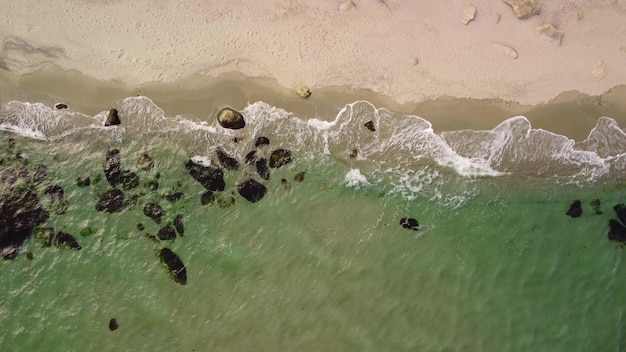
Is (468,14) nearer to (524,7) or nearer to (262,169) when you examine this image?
(524,7)

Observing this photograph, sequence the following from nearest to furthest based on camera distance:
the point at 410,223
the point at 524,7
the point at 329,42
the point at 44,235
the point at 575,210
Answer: the point at 524,7 → the point at 44,235 → the point at 329,42 → the point at 410,223 → the point at 575,210

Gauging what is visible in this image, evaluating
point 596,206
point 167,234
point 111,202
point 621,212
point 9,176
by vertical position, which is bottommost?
point 9,176

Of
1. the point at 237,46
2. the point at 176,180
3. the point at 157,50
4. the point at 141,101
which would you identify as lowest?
the point at 176,180

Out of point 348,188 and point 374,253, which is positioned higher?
point 348,188

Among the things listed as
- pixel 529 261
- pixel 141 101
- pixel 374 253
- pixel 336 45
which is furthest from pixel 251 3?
pixel 529 261

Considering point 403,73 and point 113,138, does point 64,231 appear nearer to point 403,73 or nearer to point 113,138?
point 113,138

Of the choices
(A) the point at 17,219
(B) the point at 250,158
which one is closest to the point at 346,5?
(B) the point at 250,158
